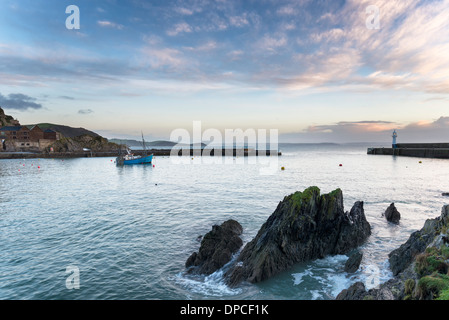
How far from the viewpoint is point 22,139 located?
150875mm

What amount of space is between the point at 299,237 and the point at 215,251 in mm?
6032

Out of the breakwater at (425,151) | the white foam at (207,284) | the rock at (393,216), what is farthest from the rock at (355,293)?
the breakwater at (425,151)

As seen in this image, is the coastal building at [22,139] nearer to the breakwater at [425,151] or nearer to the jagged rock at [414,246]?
the jagged rock at [414,246]

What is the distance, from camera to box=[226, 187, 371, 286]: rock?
49.1 ft

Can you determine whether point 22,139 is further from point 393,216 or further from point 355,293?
point 355,293

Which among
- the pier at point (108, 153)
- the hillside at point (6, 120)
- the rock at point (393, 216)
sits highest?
the hillside at point (6, 120)

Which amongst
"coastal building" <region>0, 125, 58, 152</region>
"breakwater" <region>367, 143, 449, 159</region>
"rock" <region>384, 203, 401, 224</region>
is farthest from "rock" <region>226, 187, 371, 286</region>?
"coastal building" <region>0, 125, 58, 152</region>

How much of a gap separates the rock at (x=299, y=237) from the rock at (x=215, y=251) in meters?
1.18

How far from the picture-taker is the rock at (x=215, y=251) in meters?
16.0

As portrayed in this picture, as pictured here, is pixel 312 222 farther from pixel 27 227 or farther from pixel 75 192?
pixel 75 192

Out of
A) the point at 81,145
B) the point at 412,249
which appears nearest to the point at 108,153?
the point at 81,145

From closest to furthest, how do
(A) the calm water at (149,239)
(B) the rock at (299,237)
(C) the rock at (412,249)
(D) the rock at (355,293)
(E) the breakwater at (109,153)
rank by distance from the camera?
(D) the rock at (355,293), (A) the calm water at (149,239), (C) the rock at (412,249), (B) the rock at (299,237), (E) the breakwater at (109,153)

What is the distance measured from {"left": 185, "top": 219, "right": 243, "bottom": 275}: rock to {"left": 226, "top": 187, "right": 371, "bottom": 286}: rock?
1.18m

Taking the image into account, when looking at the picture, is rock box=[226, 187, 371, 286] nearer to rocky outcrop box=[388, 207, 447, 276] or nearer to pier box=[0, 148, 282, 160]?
rocky outcrop box=[388, 207, 447, 276]
